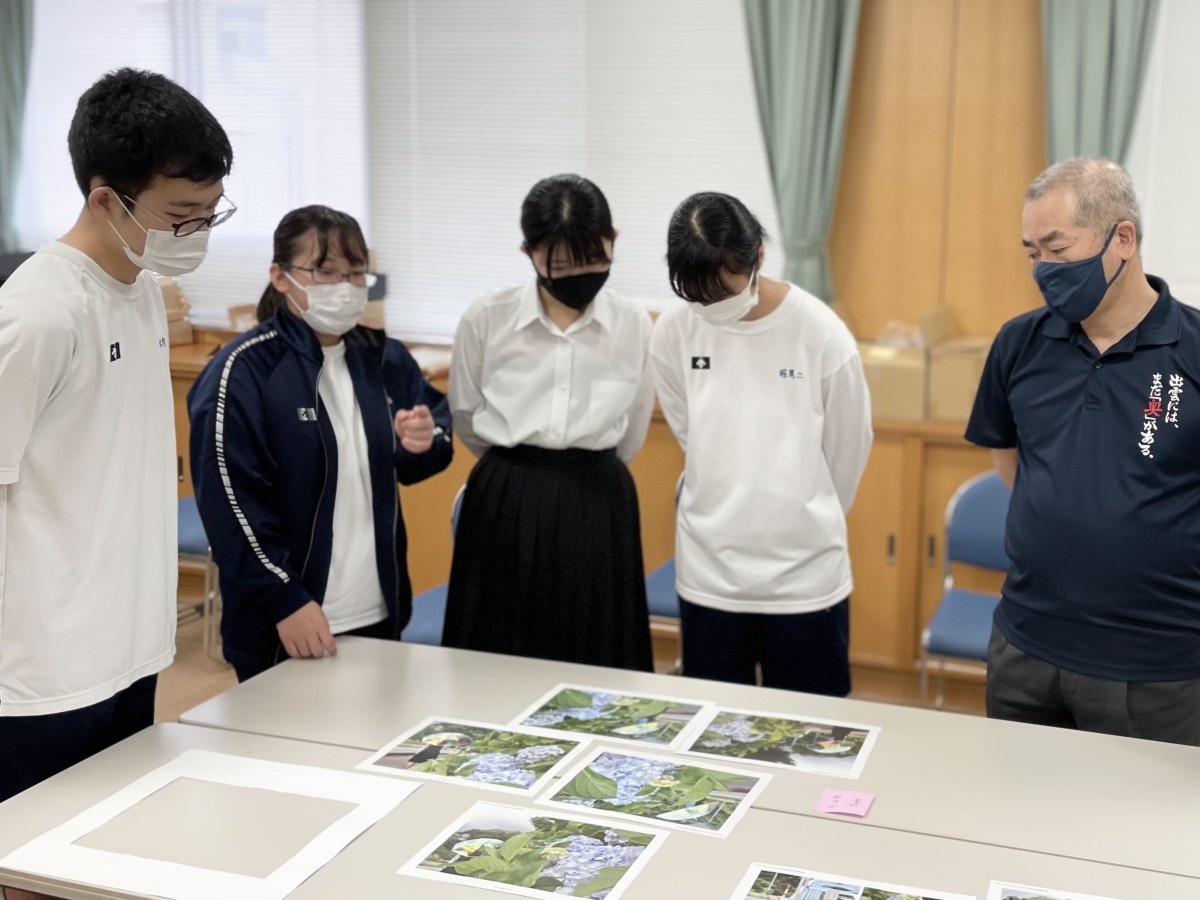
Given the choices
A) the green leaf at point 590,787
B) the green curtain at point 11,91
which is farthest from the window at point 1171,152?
the green curtain at point 11,91

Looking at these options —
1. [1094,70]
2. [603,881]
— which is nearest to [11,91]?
[1094,70]

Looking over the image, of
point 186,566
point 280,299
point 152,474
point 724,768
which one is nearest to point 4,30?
point 186,566

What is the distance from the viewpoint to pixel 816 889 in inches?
62.6

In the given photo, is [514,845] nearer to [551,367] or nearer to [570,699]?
[570,699]

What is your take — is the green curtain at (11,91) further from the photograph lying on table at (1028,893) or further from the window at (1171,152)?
the photograph lying on table at (1028,893)

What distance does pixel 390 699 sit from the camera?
87.3 inches

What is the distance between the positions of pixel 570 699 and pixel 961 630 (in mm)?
1622

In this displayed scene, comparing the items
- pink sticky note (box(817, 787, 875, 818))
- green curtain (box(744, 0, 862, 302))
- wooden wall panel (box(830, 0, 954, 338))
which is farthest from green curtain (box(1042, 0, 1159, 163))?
pink sticky note (box(817, 787, 875, 818))

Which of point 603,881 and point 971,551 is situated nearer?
point 603,881

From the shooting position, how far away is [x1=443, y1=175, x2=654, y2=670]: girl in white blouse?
2740mm

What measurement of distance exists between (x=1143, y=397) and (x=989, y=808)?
764 millimetres

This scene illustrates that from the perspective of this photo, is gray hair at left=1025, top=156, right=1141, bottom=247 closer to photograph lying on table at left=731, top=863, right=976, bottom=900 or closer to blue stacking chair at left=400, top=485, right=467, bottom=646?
photograph lying on table at left=731, top=863, right=976, bottom=900

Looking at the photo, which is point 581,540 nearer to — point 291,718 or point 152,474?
point 291,718

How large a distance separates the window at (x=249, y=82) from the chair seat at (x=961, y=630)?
110 inches
